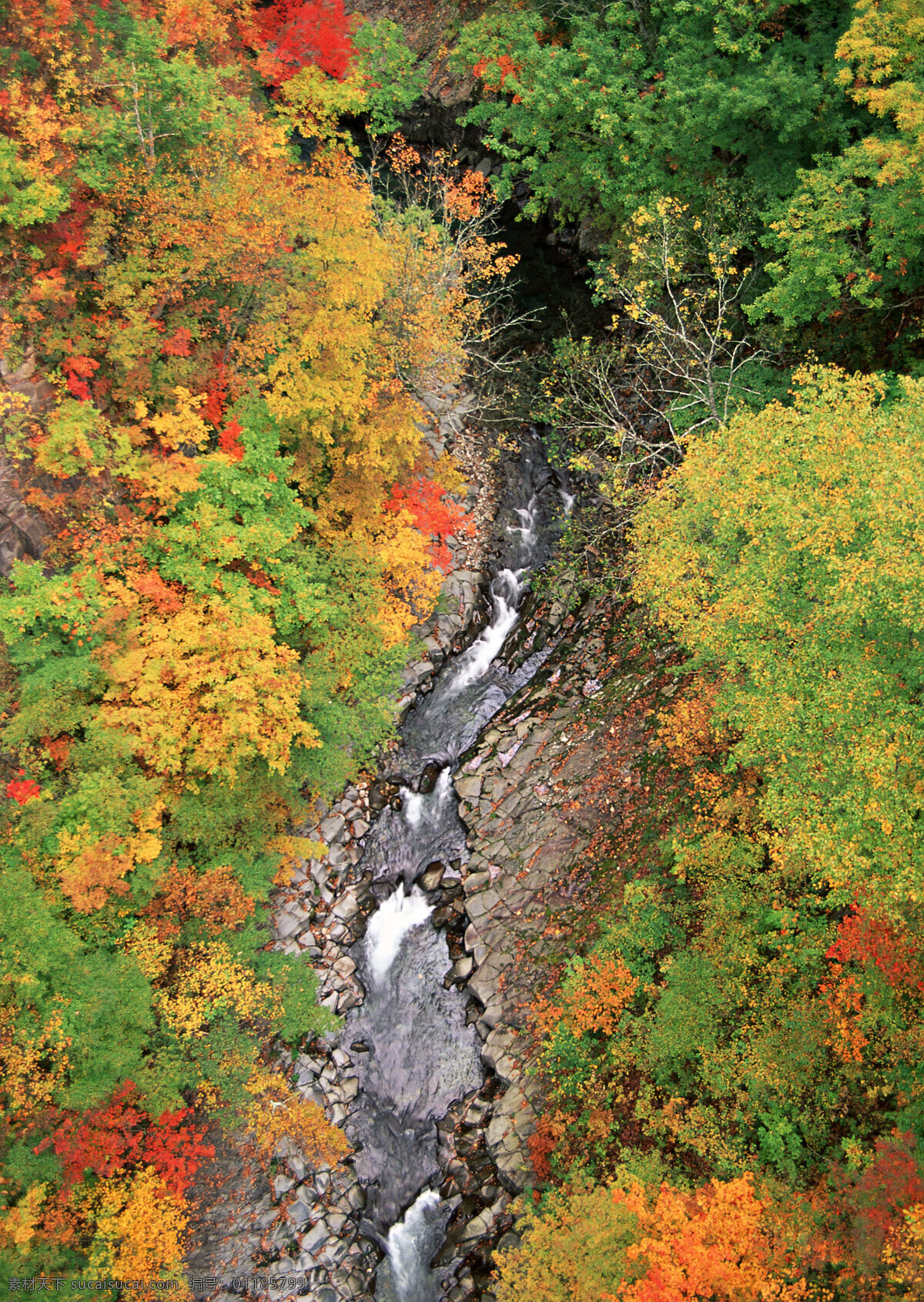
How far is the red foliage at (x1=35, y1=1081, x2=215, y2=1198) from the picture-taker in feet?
43.5

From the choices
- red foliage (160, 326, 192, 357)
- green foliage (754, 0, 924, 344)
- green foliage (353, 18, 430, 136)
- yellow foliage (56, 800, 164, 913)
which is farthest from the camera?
green foliage (353, 18, 430, 136)

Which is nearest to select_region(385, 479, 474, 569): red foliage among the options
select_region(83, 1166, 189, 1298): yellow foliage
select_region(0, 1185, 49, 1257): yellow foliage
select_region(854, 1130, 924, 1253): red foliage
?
select_region(83, 1166, 189, 1298): yellow foliage

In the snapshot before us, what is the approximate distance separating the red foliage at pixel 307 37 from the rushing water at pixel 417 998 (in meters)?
20.8

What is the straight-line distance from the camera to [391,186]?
1215 inches

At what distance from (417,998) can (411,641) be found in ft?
32.6

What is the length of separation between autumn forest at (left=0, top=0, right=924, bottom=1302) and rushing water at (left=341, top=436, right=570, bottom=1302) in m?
1.22

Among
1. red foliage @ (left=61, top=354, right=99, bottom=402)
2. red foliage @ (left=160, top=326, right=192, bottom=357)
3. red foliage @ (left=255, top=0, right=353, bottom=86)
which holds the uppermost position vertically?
red foliage @ (left=255, top=0, right=353, bottom=86)

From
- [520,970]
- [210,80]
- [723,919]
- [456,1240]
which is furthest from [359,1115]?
[210,80]

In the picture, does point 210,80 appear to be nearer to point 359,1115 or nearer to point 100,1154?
point 100,1154

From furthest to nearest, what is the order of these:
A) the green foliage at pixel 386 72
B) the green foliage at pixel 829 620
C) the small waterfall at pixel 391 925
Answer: the green foliage at pixel 386 72
the small waterfall at pixel 391 925
the green foliage at pixel 829 620

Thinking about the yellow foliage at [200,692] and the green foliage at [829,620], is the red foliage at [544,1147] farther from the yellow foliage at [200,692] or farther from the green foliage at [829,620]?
the yellow foliage at [200,692]

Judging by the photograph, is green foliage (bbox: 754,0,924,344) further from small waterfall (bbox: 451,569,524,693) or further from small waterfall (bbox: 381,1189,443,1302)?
small waterfall (bbox: 381,1189,443,1302)

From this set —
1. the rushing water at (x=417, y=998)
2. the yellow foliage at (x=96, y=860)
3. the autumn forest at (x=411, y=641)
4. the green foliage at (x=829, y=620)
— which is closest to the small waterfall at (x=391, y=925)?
the rushing water at (x=417, y=998)

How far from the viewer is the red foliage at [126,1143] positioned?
13273 millimetres
